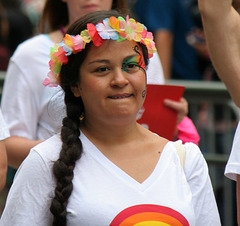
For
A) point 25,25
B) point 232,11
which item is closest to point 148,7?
point 25,25

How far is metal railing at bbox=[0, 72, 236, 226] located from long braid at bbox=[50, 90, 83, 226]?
288 centimetres

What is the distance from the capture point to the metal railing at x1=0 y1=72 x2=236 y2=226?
18.6ft

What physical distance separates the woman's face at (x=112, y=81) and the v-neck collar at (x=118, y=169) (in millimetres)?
139

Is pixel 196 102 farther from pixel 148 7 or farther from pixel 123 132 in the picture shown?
pixel 123 132

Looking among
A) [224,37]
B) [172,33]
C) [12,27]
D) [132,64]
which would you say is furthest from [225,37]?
[12,27]

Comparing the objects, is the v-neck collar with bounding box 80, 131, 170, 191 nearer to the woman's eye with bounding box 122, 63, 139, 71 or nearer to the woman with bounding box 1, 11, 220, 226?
the woman with bounding box 1, 11, 220, 226

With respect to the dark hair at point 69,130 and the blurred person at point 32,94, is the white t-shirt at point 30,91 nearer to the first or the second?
the blurred person at point 32,94

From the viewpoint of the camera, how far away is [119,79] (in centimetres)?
274

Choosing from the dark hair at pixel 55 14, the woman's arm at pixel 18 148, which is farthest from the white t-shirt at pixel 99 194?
the dark hair at pixel 55 14

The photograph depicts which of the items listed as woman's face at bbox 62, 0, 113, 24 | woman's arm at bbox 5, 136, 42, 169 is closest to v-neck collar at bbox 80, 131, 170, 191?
woman's arm at bbox 5, 136, 42, 169

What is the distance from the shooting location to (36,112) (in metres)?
3.71

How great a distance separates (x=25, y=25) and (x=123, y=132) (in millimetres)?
5112

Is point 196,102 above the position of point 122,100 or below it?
below

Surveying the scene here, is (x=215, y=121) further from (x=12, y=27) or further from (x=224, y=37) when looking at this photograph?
(x=224, y=37)
